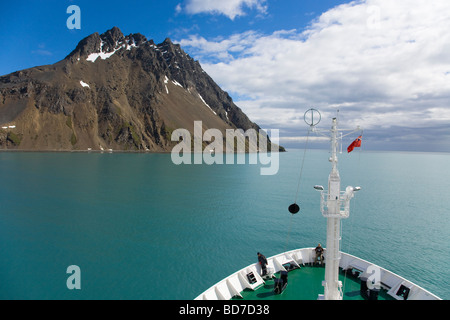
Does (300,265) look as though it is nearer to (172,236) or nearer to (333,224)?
(333,224)

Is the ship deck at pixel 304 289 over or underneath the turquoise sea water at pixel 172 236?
over

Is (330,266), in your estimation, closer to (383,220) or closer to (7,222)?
(383,220)

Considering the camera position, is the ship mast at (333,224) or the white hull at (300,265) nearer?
the ship mast at (333,224)

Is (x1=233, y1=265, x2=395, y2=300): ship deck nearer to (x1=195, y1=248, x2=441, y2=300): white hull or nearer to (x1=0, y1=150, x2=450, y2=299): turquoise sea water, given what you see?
(x1=195, y1=248, x2=441, y2=300): white hull

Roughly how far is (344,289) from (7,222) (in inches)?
1970

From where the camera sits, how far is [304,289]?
66.7 feet

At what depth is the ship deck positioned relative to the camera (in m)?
19.4

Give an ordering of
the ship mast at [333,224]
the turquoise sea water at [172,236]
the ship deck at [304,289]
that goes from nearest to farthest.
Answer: the ship mast at [333,224], the ship deck at [304,289], the turquoise sea water at [172,236]

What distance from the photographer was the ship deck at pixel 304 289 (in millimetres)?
19391

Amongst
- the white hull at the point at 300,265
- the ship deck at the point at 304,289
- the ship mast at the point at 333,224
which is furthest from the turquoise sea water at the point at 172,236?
the ship mast at the point at 333,224

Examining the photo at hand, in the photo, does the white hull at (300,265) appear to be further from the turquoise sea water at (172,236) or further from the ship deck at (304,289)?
the turquoise sea water at (172,236)
